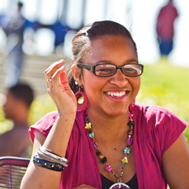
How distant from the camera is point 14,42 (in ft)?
30.3

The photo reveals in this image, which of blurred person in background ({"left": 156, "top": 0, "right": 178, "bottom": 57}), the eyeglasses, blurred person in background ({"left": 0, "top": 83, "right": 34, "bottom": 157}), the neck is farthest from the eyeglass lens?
blurred person in background ({"left": 156, "top": 0, "right": 178, "bottom": 57})

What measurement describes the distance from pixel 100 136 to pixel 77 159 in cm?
30

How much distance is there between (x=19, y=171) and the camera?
2.29 m

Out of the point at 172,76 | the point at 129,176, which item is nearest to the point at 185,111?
the point at 129,176

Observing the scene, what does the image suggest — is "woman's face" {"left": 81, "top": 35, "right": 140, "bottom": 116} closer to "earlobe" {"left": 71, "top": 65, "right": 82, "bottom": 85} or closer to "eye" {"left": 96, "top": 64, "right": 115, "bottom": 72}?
"eye" {"left": 96, "top": 64, "right": 115, "bottom": 72}

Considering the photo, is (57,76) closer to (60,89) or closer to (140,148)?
(60,89)

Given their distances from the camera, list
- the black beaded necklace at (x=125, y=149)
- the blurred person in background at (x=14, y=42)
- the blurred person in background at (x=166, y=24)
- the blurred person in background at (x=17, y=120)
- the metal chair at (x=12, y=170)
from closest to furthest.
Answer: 1. the black beaded necklace at (x=125, y=149)
2. the metal chair at (x=12, y=170)
3. the blurred person in background at (x=17, y=120)
4. the blurred person in background at (x=14, y=42)
5. the blurred person in background at (x=166, y=24)

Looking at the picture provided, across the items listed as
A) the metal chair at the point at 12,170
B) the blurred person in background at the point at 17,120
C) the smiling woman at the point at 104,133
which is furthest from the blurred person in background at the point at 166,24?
the metal chair at the point at 12,170

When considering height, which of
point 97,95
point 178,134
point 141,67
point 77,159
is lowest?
point 77,159

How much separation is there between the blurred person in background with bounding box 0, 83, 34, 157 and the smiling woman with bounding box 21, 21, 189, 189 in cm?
138

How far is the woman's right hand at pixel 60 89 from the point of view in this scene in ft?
6.79

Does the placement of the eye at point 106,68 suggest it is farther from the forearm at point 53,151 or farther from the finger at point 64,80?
the forearm at point 53,151

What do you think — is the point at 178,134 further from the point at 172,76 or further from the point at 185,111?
the point at 172,76

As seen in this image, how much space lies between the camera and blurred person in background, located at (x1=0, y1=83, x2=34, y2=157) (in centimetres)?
356
